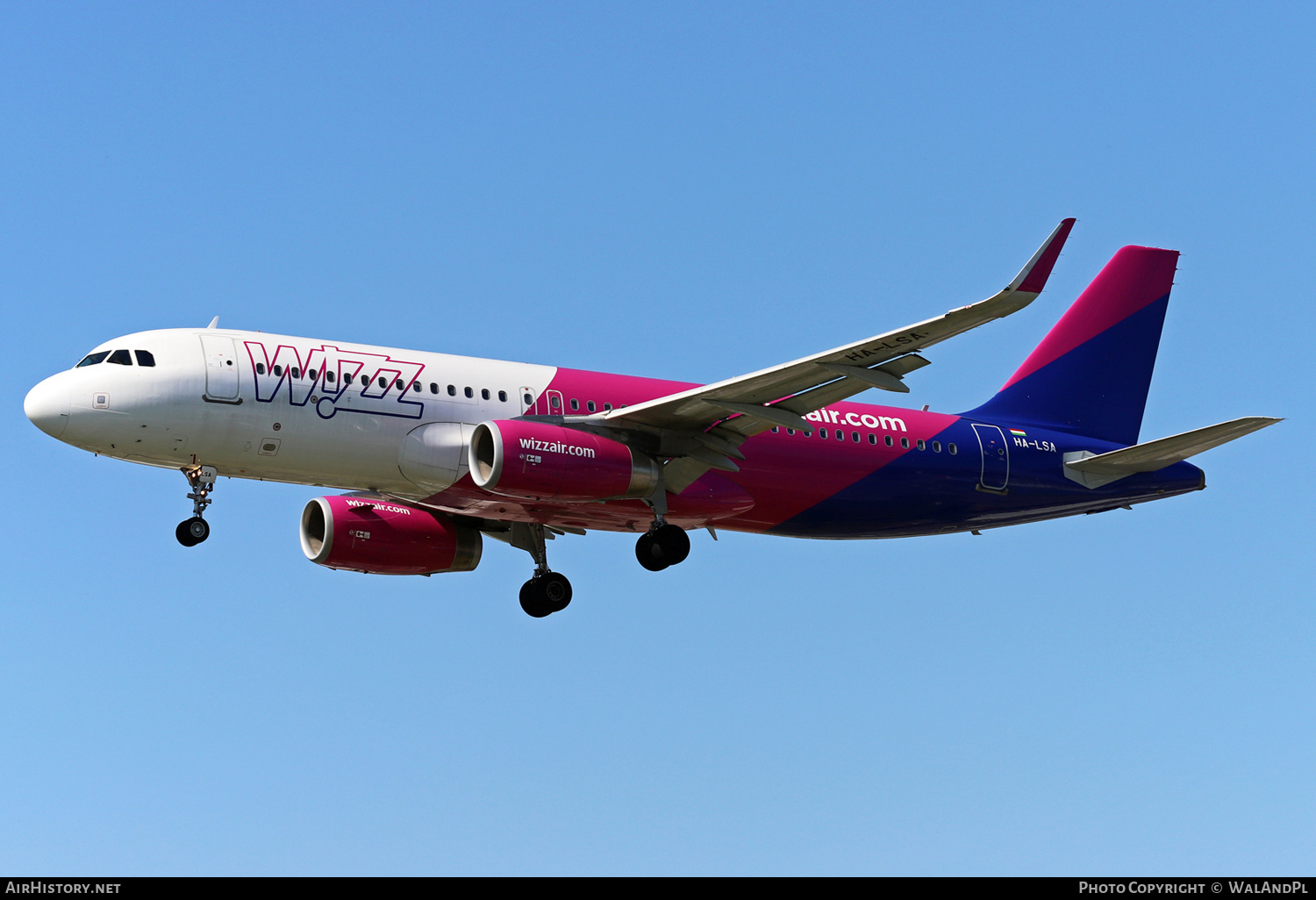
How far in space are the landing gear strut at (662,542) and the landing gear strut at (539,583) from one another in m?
4.21

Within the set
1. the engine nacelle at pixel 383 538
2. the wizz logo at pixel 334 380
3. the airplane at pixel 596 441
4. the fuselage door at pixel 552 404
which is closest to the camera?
the airplane at pixel 596 441

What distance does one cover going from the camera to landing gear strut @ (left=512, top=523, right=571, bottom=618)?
34656mm

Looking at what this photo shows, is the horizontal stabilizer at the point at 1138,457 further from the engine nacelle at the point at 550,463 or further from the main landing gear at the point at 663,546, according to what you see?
the engine nacelle at the point at 550,463

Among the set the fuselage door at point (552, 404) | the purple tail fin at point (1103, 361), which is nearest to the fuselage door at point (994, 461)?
the purple tail fin at point (1103, 361)

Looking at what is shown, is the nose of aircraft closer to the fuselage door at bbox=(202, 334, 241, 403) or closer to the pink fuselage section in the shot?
the fuselage door at bbox=(202, 334, 241, 403)

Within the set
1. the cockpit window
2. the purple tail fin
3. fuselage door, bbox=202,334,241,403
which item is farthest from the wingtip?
the cockpit window

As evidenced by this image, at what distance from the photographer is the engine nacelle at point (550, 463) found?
2834cm

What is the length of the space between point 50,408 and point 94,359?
4.22 ft

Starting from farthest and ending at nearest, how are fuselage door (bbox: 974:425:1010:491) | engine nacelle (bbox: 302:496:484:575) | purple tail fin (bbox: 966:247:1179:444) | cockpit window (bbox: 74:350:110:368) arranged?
purple tail fin (bbox: 966:247:1179:444), fuselage door (bbox: 974:425:1010:491), engine nacelle (bbox: 302:496:484:575), cockpit window (bbox: 74:350:110:368)

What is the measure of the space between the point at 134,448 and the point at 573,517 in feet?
28.2

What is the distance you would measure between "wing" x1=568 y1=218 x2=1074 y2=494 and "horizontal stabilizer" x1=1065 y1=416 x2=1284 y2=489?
779 cm

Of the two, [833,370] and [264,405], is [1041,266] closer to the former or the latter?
[833,370]

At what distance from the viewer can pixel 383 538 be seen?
33.6 metres
